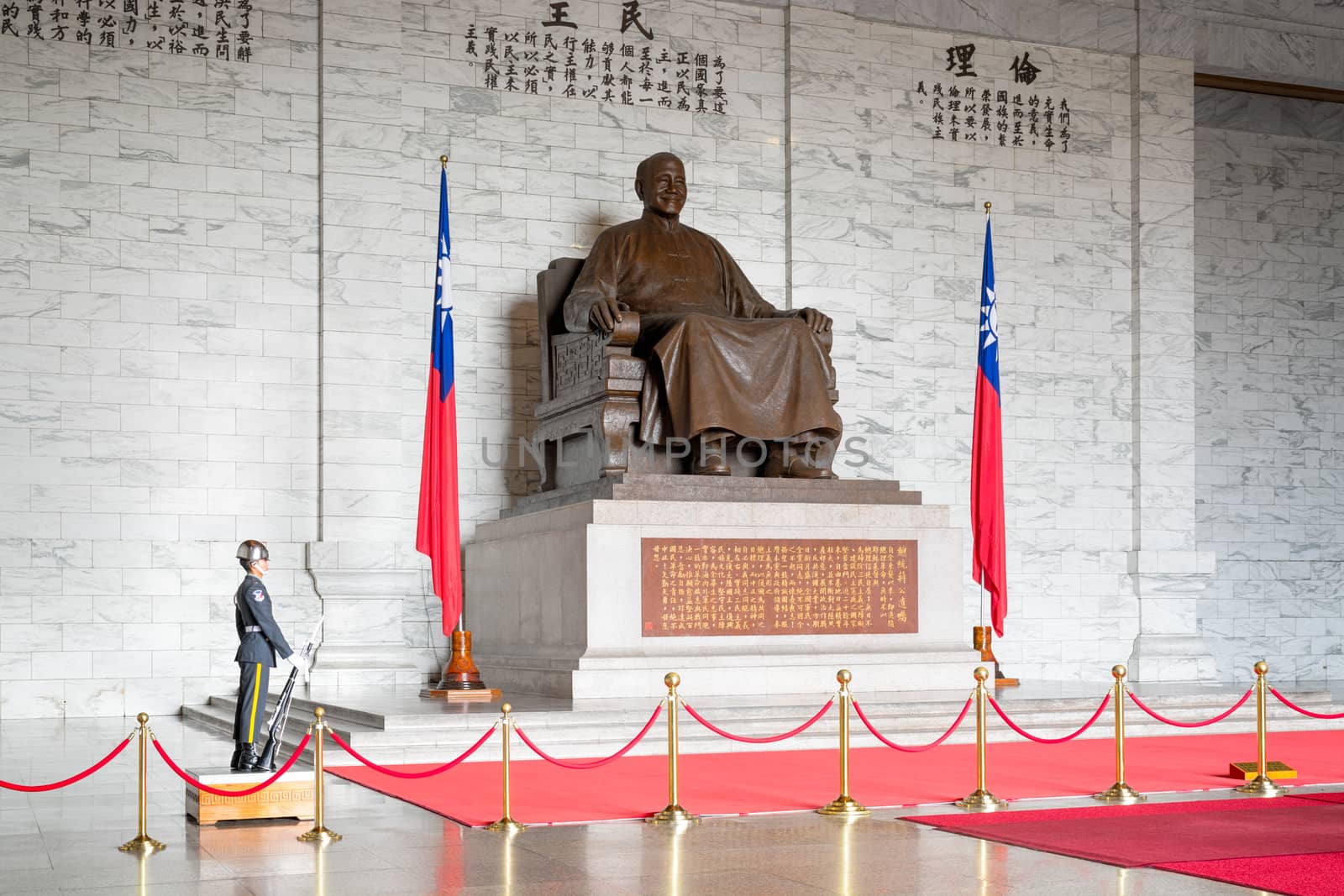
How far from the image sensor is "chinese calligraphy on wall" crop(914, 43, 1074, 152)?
12.4 metres

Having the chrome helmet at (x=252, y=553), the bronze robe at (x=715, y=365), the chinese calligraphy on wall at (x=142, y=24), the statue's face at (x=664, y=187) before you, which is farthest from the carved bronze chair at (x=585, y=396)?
the chrome helmet at (x=252, y=553)

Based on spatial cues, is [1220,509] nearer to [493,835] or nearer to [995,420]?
[995,420]

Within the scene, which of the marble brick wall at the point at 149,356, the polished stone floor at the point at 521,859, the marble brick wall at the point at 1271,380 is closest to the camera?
the polished stone floor at the point at 521,859

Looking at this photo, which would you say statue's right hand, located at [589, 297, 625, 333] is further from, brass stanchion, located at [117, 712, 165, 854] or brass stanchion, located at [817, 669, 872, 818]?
brass stanchion, located at [117, 712, 165, 854]

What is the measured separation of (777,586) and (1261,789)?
10.5 feet

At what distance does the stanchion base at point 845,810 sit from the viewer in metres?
5.38

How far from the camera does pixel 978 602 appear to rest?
12070 millimetres

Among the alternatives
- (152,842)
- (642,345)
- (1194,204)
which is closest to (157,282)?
(642,345)

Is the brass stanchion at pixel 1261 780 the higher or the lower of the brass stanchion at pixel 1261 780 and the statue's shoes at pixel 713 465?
the lower

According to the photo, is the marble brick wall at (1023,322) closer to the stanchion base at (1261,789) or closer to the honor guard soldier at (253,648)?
the stanchion base at (1261,789)

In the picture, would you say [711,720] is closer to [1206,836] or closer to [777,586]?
[777,586]

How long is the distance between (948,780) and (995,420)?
4782mm

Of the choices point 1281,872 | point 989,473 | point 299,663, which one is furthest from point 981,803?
point 989,473

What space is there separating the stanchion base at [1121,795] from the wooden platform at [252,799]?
292 centimetres
